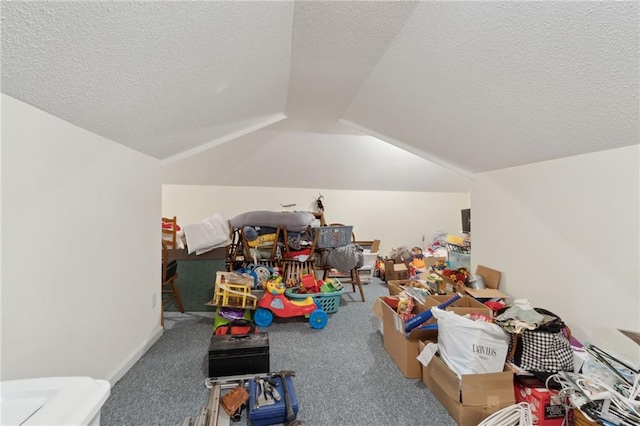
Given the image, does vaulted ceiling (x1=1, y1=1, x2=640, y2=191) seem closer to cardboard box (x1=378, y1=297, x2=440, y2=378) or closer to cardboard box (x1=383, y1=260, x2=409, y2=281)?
cardboard box (x1=378, y1=297, x2=440, y2=378)

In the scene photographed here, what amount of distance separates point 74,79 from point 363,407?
90.9 inches

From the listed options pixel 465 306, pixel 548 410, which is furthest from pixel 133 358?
pixel 548 410

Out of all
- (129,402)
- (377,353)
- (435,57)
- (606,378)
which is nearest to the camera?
(606,378)

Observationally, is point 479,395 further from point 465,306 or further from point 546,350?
point 465,306

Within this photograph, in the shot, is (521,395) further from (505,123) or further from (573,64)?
(573,64)

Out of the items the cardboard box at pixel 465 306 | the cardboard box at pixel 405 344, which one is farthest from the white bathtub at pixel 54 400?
the cardboard box at pixel 465 306

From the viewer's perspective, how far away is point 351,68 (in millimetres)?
1847

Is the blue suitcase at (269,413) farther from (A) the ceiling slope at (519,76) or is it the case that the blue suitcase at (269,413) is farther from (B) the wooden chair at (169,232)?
(B) the wooden chair at (169,232)

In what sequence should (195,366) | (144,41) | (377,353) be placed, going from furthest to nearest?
(377,353) → (195,366) → (144,41)

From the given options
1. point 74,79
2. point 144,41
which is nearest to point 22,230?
point 74,79

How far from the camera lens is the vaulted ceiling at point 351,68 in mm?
952

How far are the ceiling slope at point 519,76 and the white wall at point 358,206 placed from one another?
3.03m

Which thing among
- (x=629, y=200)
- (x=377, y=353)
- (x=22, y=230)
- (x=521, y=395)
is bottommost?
(x=377, y=353)

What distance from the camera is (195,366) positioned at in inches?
Answer: 81.1
